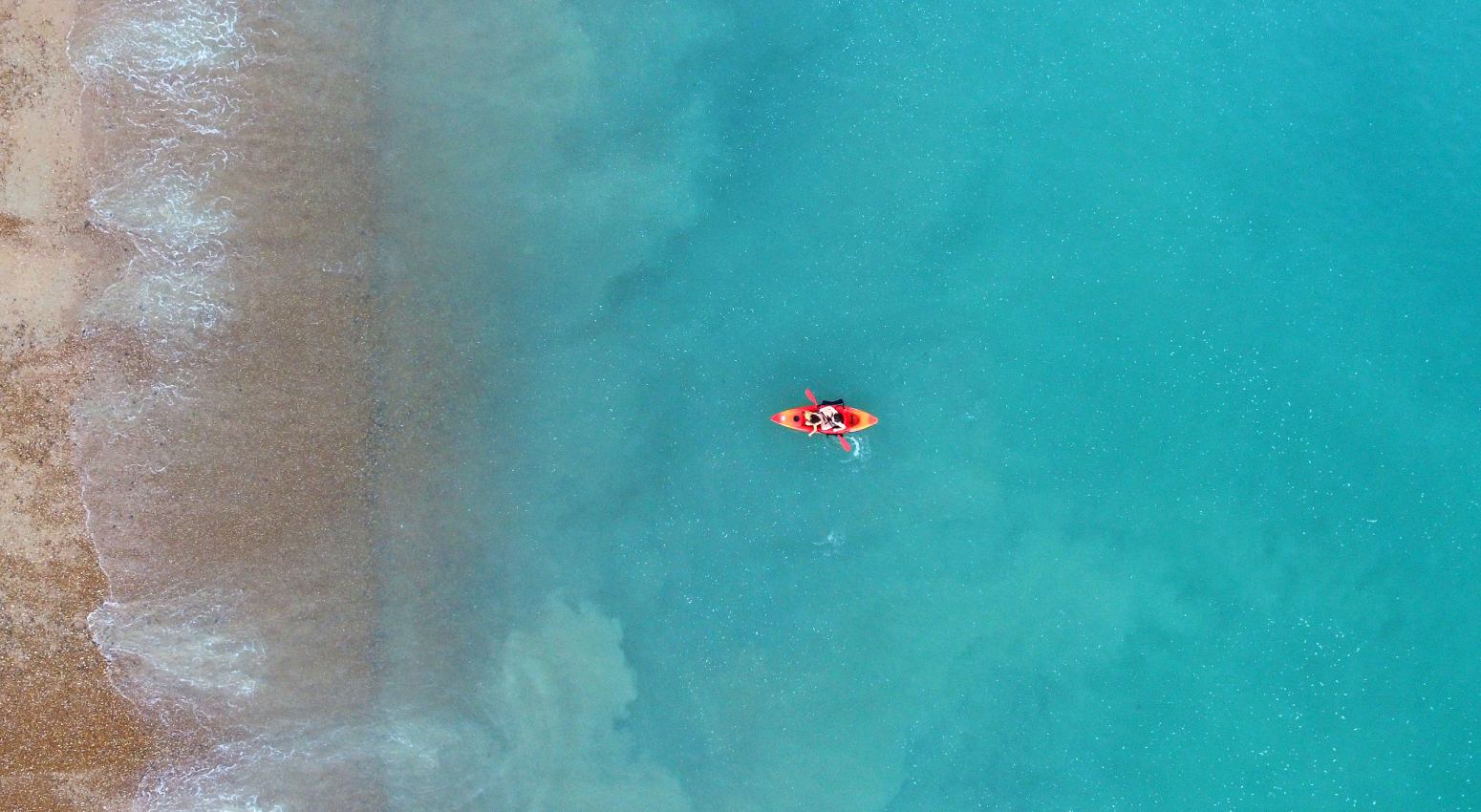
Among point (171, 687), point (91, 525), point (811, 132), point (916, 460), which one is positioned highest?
point (811, 132)

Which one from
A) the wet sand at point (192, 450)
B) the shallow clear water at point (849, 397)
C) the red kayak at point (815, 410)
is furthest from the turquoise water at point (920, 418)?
the wet sand at point (192, 450)

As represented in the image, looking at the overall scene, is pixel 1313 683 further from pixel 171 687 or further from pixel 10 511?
pixel 10 511

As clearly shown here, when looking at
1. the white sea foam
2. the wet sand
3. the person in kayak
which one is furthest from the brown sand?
the person in kayak

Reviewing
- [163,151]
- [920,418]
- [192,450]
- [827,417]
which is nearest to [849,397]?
[827,417]

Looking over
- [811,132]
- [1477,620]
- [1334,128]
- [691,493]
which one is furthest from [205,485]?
[1477,620]

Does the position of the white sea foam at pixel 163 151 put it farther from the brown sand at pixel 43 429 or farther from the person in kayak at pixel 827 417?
the person in kayak at pixel 827 417

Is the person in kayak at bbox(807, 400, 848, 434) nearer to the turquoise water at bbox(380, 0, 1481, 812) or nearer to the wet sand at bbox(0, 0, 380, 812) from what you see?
the turquoise water at bbox(380, 0, 1481, 812)

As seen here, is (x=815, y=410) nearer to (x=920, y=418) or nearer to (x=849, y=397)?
(x=849, y=397)
